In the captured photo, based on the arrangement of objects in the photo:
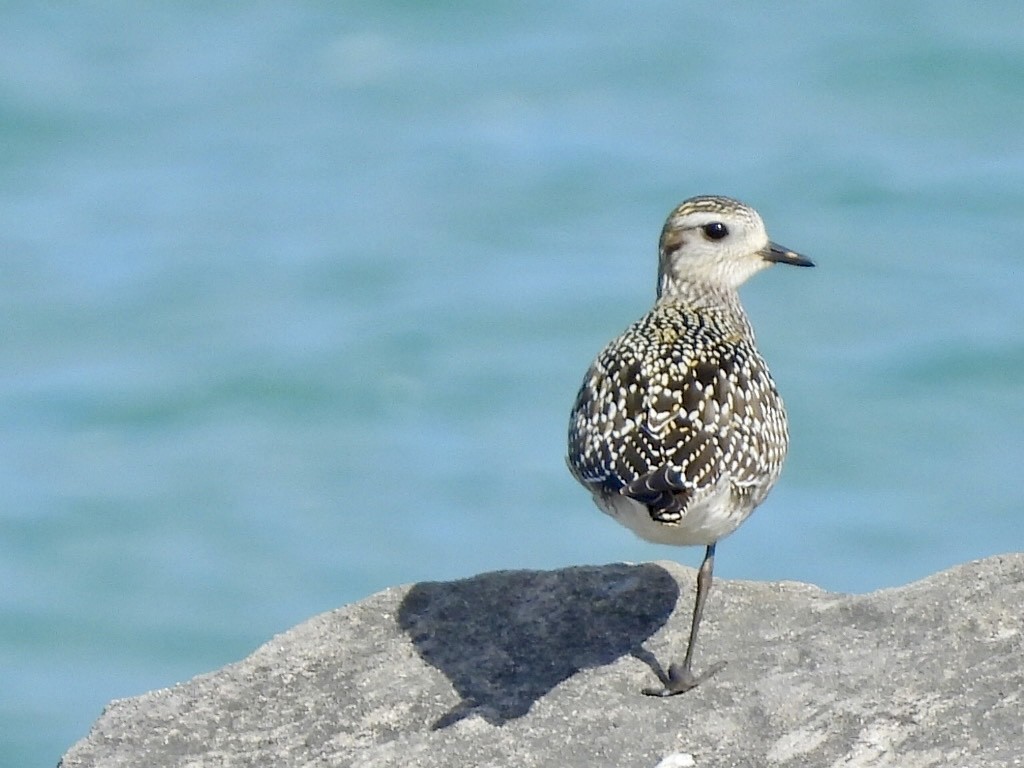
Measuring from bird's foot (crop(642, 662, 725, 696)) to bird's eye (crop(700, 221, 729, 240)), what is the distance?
2.02 m

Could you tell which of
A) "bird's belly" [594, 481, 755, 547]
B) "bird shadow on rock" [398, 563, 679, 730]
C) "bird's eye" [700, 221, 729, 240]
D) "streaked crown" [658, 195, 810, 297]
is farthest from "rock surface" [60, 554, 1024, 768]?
"bird's eye" [700, 221, 729, 240]

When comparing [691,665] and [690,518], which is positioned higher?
[690,518]

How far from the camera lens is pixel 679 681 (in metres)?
6.79

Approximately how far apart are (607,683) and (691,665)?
12.0 inches

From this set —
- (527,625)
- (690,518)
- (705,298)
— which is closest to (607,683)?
(527,625)

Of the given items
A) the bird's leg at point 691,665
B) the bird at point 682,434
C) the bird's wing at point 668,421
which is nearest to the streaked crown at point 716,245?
the bird at point 682,434

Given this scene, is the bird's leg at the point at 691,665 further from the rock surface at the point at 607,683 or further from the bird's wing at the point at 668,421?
the bird's wing at the point at 668,421

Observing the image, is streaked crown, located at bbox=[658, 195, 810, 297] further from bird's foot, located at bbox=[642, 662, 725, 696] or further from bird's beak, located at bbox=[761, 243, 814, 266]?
bird's foot, located at bbox=[642, 662, 725, 696]

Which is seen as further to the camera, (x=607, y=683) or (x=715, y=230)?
(x=715, y=230)

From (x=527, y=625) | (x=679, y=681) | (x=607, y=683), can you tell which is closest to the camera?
(x=679, y=681)

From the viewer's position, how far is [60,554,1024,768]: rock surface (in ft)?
20.8

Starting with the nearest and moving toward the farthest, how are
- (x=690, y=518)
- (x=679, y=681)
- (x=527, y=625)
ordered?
1. (x=690, y=518)
2. (x=679, y=681)
3. (x=527, y=625)

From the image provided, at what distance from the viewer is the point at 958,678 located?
6.50 metres

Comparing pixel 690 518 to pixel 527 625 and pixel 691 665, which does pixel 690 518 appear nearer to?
pixel 691 665
